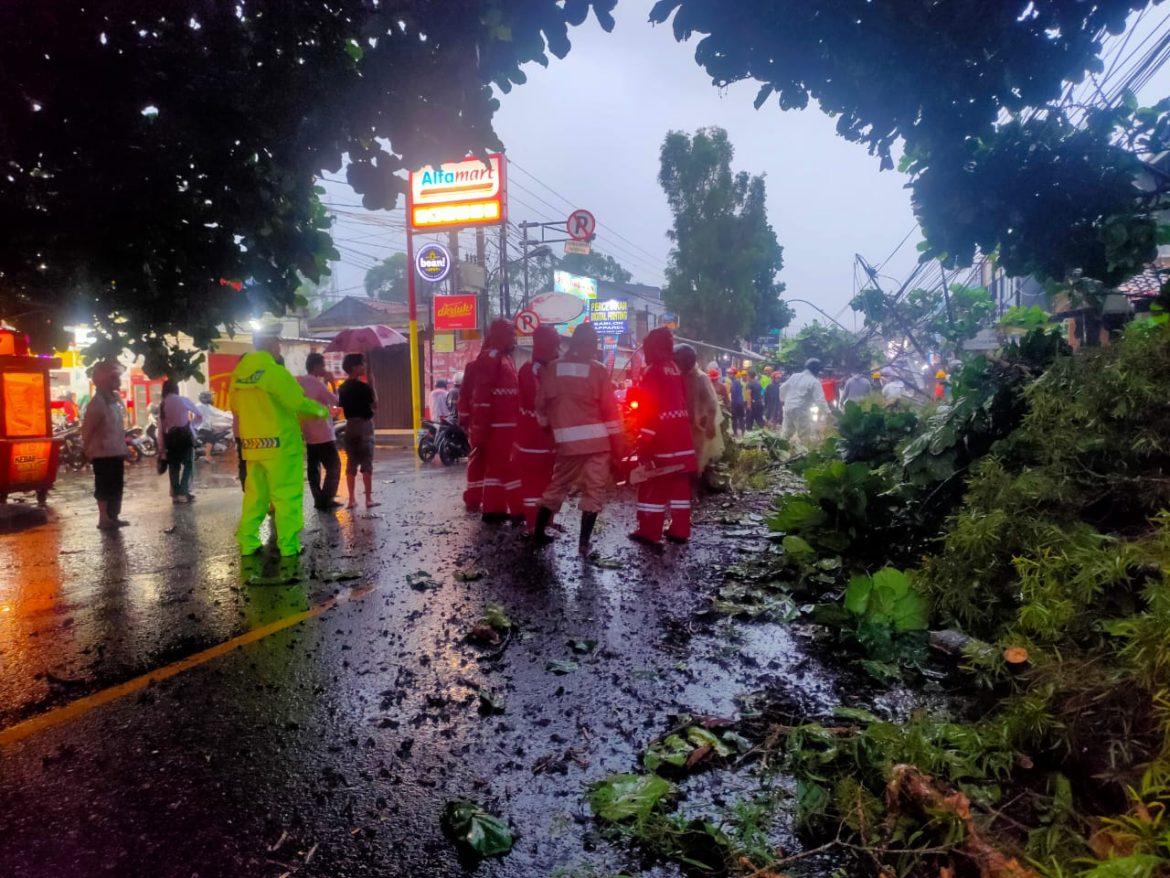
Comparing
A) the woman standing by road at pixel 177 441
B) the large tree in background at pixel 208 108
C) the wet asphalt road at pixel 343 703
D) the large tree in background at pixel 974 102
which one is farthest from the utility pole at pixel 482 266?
the large tree in background at pixel 208 108

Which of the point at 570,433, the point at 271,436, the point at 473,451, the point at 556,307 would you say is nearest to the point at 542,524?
the point at 570,433

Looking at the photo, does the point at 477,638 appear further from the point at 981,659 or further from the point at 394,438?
the point at 394,438

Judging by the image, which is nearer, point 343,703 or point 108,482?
point 343,703

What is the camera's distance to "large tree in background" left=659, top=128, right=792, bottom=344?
45781 mm

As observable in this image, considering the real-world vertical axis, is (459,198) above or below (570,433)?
above

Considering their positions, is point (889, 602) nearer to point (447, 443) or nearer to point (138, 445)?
point (447, 443)

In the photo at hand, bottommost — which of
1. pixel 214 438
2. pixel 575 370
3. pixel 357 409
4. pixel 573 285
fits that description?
pixel 214 438

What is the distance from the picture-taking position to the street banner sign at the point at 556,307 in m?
22.2

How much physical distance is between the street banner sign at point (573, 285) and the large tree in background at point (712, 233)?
15.7ft

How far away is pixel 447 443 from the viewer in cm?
1603

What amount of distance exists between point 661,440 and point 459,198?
55.0 feet

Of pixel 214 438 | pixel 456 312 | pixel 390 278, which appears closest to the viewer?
pixel 214 438

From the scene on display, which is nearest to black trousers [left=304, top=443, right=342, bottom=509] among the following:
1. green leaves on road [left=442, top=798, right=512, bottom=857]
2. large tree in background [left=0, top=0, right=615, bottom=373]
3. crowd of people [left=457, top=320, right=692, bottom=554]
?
crowd of people [left=457, top=320, right=692, bottom=554]

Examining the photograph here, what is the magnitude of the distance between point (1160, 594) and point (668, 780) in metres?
1.78
